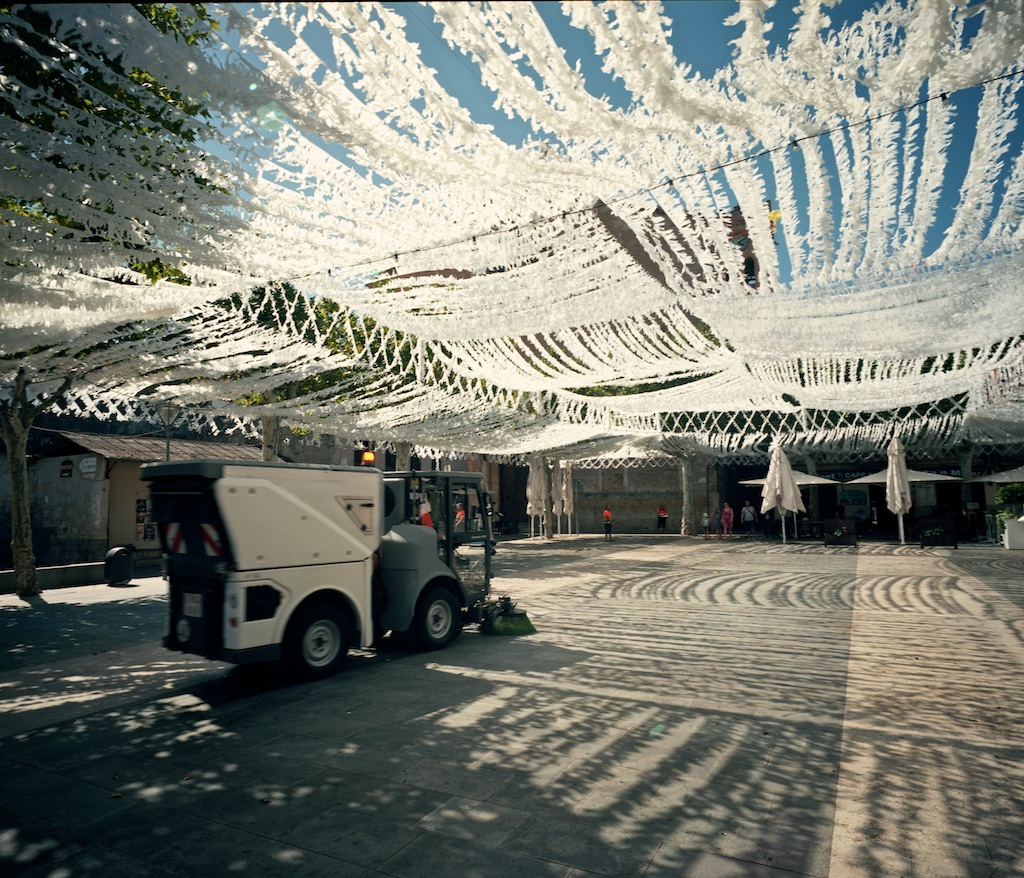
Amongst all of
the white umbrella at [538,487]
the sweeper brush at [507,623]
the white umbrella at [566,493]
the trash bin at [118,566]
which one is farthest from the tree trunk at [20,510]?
the white umbrella at [566,493]

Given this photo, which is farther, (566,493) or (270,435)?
(566,493)

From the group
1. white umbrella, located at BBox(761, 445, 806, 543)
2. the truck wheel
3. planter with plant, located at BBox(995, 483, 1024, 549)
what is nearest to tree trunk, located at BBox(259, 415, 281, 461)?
the truck wheel

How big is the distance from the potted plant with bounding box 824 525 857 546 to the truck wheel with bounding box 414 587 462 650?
16.3 meters

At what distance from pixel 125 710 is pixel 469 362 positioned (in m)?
6.77

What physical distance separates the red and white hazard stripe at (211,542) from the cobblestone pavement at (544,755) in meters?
1.25

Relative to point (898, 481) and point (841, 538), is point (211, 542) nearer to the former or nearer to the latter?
point (898, 481)

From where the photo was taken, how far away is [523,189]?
508 centimetres

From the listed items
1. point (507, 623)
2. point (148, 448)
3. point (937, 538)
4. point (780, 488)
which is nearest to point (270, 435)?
point (148, 448)

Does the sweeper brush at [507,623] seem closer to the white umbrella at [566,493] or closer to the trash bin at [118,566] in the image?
the trash bin at [118,566]

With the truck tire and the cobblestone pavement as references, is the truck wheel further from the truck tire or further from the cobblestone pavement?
the truck tire

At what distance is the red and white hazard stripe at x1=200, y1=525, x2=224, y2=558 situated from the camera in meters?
5.54

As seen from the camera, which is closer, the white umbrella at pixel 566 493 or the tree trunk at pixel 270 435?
the tree trunk at pixel 270 435

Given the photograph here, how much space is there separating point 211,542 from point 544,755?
3253 millimetres

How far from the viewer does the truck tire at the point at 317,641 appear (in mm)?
5968
